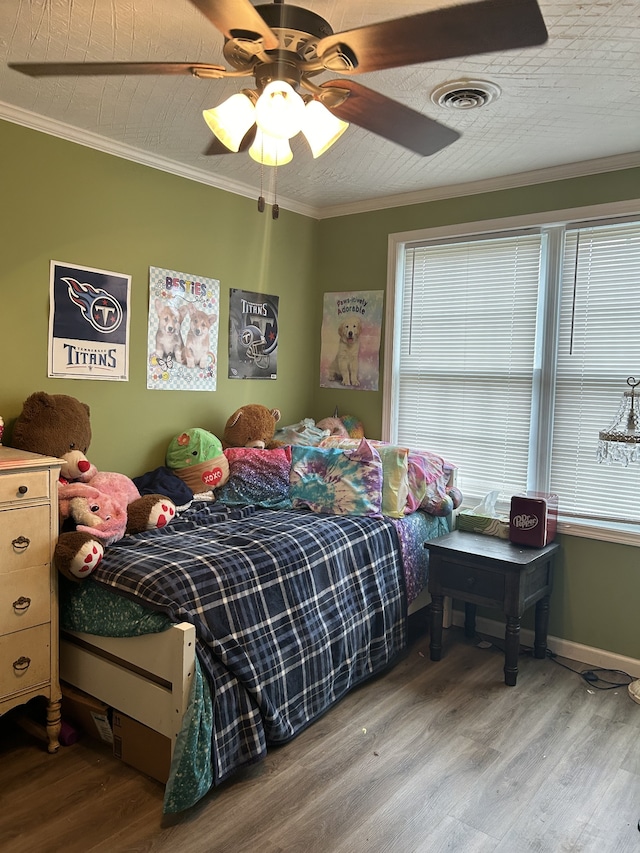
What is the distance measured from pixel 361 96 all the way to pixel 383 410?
224 centimetres

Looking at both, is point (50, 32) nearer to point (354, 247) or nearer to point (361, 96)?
point (361, 96)

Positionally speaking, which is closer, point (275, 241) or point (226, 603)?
point (226, 603)

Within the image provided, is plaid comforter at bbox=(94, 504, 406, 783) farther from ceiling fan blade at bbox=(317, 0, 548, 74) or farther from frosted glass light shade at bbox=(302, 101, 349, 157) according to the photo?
ceiling fan blade at bbox=(317, 0, 548, 74)

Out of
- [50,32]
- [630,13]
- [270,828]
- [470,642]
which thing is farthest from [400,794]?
[50,32]

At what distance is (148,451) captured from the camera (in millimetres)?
3086

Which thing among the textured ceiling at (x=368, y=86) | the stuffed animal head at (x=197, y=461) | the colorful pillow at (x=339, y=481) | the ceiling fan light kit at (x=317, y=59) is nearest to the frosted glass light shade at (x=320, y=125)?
the ceiling fan light kit at (x=317, y=59)

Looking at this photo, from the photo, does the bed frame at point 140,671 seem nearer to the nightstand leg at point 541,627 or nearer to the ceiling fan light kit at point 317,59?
the ceiling fan light kit at point 317,59

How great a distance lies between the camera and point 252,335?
3.57m

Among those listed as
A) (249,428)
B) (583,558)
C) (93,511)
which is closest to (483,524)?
(583,558)

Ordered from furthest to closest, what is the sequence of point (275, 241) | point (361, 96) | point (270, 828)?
point (275, 241) → point (270, 828) → point (361, 96)

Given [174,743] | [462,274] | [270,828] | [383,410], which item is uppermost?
[462,274]

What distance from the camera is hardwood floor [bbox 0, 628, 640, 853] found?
5.96ft

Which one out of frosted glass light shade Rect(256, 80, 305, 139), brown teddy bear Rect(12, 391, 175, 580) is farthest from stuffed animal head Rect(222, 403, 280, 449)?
frosted glass light shade Rect(256, 80, 305, 139)

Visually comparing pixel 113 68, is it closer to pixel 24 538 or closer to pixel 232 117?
pixel 232 117
